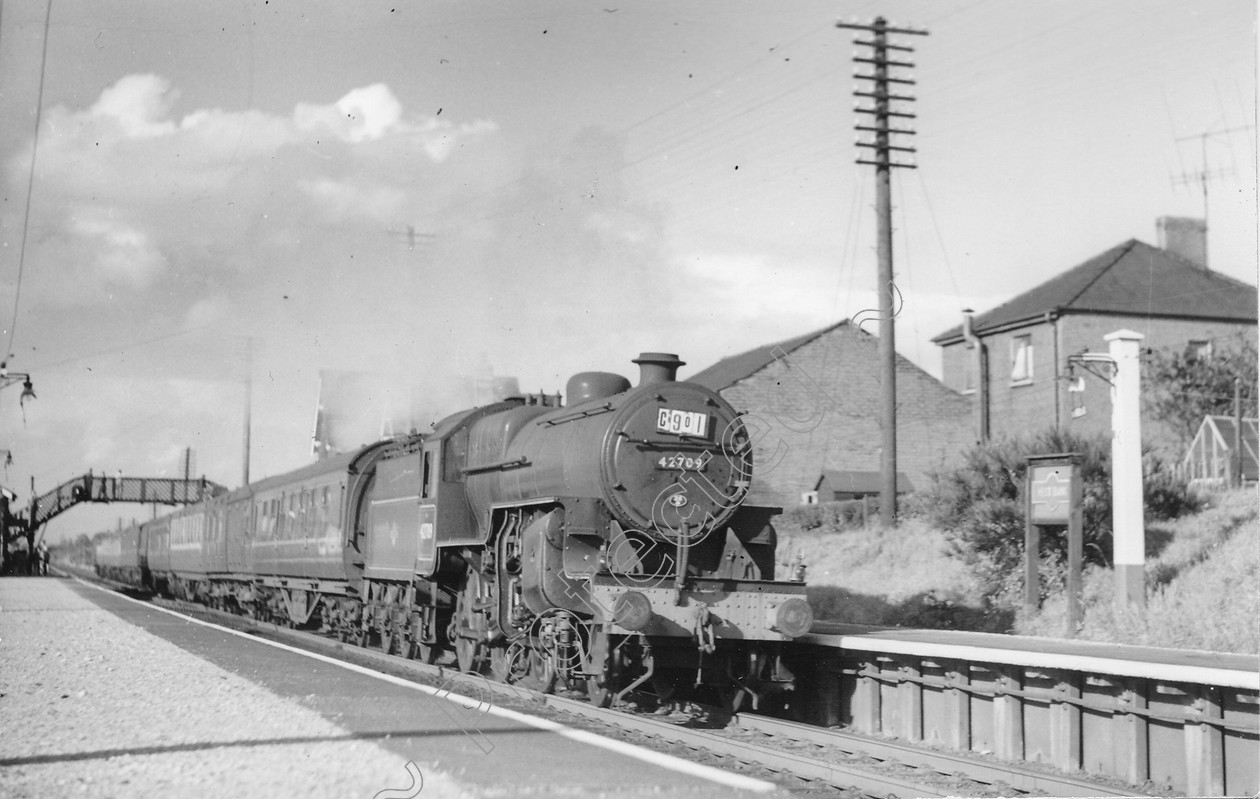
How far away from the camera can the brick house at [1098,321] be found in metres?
31.5

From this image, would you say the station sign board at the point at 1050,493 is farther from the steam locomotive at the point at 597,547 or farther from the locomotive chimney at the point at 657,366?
the locomotive chimney at the point at 657,366

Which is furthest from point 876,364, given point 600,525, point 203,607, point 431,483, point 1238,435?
point 600,525

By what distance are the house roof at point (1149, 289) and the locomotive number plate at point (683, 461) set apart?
23.1 meters

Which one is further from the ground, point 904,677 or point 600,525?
point 600,525

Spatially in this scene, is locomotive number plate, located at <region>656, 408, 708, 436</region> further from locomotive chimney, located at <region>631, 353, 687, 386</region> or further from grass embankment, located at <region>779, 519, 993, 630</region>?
grass embankment, located at <region>779, 519, 993, 630</region>

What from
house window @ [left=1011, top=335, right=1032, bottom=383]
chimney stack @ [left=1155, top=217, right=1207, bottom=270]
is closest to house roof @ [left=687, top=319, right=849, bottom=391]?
house window @ [left=1011, top=335, right=1032, bottom=383]

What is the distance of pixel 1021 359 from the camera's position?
3369 centimetres

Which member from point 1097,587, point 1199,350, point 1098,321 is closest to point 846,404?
point 1098,321

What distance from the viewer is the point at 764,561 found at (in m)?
11.6

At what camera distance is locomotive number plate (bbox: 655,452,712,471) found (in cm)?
1099

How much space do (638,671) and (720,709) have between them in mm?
950

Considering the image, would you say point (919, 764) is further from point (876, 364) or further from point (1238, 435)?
point (876, 364)

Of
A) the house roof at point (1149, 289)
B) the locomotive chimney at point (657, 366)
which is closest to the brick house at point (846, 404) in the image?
the house roof at point (1149, 289)

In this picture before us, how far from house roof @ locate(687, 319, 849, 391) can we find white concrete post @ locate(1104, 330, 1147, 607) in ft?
69.1
